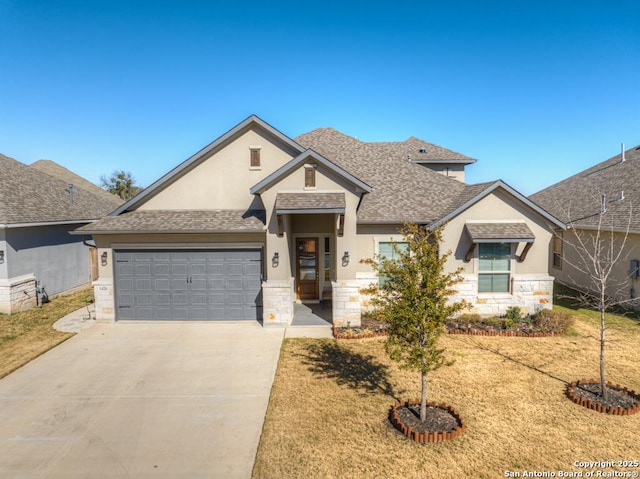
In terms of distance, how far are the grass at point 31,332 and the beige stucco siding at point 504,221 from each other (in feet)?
43.2

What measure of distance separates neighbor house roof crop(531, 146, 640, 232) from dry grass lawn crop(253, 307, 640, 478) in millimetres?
6726

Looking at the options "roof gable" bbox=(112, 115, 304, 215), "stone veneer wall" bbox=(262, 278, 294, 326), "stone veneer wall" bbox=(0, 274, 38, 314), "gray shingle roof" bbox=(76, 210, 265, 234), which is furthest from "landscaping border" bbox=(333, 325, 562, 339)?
"stone veneer wall" bbox=(0, 274, 38, 314)

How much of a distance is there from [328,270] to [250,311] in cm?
386

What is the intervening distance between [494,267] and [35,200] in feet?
66.1

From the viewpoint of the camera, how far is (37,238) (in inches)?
624

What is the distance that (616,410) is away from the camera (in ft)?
22.9

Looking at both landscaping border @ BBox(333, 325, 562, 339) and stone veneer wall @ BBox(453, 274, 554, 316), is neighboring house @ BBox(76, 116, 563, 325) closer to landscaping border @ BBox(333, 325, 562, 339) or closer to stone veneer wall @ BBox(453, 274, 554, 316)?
stone veneer wall @ BBox(453, 274, 554, 316)

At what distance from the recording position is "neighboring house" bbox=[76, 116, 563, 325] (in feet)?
41.1

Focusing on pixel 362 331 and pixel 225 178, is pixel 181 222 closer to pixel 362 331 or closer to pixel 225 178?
pixel 225 178

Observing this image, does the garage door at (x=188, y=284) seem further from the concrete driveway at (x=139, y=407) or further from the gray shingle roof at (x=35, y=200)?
the gray shingle roof at (x=35, y=200)

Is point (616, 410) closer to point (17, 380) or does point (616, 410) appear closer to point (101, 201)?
point (17, 380)

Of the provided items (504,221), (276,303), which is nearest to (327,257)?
(276,303)

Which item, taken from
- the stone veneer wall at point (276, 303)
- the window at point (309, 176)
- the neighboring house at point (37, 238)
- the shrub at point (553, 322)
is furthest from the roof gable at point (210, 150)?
the shrub at point (553, 322)

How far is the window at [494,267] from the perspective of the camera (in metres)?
13.1
